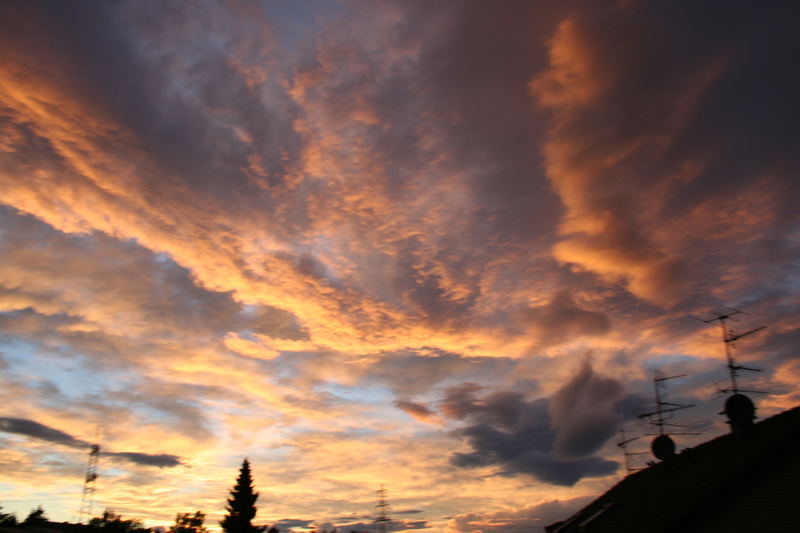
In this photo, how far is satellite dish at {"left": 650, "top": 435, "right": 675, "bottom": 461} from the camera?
32.2 meters

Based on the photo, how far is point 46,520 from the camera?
61.0m

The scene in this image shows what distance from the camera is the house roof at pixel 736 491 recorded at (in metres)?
17.3

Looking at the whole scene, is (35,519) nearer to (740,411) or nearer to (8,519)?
(8,519)

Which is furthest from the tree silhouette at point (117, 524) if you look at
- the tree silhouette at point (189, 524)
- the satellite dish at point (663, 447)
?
the satellite dish at point (663, 447)

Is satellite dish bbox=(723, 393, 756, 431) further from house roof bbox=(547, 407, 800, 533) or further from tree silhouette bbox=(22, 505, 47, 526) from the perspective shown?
tree silhouette bbox=(22, 505, 47, 526)

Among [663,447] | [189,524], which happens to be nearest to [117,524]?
[189,524]

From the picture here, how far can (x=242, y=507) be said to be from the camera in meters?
63.3

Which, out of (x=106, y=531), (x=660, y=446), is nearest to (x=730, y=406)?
(x=660, y=446)

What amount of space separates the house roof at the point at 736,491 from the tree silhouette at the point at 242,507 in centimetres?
5144

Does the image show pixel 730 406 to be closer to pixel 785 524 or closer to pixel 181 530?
pixel 785 524

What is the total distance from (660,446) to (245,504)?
2006 inches

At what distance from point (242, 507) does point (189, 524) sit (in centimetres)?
2994

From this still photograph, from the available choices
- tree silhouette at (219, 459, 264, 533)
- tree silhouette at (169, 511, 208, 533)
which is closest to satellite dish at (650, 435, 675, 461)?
tree silhouette at (219, 459, 264, 533)

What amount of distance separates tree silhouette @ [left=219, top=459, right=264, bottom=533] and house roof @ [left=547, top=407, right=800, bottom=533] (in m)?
51.4
